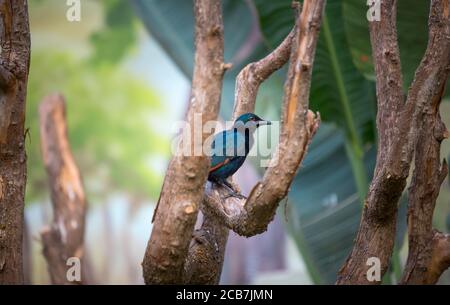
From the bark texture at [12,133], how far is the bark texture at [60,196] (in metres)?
1.44

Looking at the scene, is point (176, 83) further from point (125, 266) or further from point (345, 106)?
point (345, 106)

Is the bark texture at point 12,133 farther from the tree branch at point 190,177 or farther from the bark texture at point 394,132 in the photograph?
the bark texture at point 394,132

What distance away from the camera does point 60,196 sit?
4355 mm

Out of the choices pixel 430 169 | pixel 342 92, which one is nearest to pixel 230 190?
pixel 430 169

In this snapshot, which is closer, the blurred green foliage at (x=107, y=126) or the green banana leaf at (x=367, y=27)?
the green banana leaf at (x=367, y=27)

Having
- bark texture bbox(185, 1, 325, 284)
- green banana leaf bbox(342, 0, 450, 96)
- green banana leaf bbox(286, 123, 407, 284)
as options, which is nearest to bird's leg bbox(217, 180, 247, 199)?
bark texture bbox(185, 1, 325, 284)

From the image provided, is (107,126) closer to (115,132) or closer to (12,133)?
(115,132)

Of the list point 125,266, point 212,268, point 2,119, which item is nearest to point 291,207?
point 212,268

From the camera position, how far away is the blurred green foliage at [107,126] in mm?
9188

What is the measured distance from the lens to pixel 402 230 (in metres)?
4.32

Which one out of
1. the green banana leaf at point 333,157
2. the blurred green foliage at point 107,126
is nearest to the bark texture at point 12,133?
the green banana leaf at point 333,157

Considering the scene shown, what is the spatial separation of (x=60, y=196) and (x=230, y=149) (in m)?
1.88

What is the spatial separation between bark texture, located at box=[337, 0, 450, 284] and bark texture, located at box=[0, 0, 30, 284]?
1305 millimetres

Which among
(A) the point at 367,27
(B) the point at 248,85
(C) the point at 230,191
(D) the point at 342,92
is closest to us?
(C) the point at 230,191
